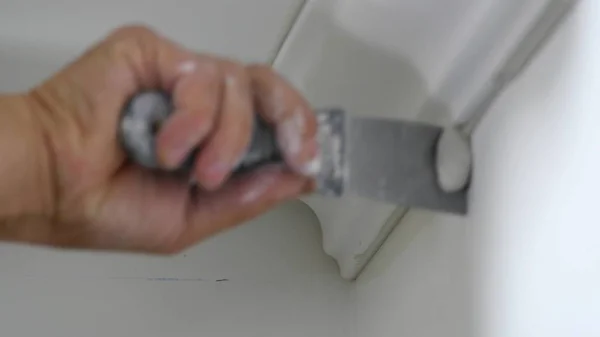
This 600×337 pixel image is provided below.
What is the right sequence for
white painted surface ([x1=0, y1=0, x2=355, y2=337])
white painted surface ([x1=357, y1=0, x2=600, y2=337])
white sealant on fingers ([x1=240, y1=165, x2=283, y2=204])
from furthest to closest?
white painted surface ([x1=0, y1=0, x2=355, y2=337]), white sealant on fingers ([x1=240, y1=165, x2=283, y2=204]), white painted surface ([x1=357, y1=0, x2=600, y2=337])

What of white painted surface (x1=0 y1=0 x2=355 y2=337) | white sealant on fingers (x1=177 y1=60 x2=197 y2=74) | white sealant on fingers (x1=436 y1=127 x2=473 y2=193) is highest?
white sealant on fingers (x1=177 y1=60 x2=197 y2=74)

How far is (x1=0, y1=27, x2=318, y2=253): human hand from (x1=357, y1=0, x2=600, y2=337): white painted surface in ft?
0.43

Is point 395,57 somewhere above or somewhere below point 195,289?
above

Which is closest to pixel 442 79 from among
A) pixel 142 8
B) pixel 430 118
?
pixel 430 118

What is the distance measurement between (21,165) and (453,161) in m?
0.30

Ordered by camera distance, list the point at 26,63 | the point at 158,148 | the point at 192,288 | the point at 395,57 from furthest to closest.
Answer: the point at 192,288
the point at 26,63
the point at 395,57
the point at 158,148

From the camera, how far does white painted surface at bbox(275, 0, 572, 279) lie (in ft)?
1.64

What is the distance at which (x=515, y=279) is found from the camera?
0.48 meters

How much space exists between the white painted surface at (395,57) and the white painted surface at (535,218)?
1.1 inches

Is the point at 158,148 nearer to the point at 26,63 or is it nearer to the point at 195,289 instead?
the point at 26,63

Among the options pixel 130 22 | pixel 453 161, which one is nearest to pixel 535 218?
pixel 453 161

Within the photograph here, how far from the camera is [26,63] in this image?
0.70 meters

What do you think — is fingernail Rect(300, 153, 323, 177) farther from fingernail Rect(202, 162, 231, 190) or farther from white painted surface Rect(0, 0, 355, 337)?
white painted surface Rect(0, 0, 355, 337)

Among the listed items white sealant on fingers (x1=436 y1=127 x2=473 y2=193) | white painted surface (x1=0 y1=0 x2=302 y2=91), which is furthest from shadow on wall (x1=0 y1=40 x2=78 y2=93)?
white sealant on fingers (x1=436 y1=127 x2=473 y2=193)
